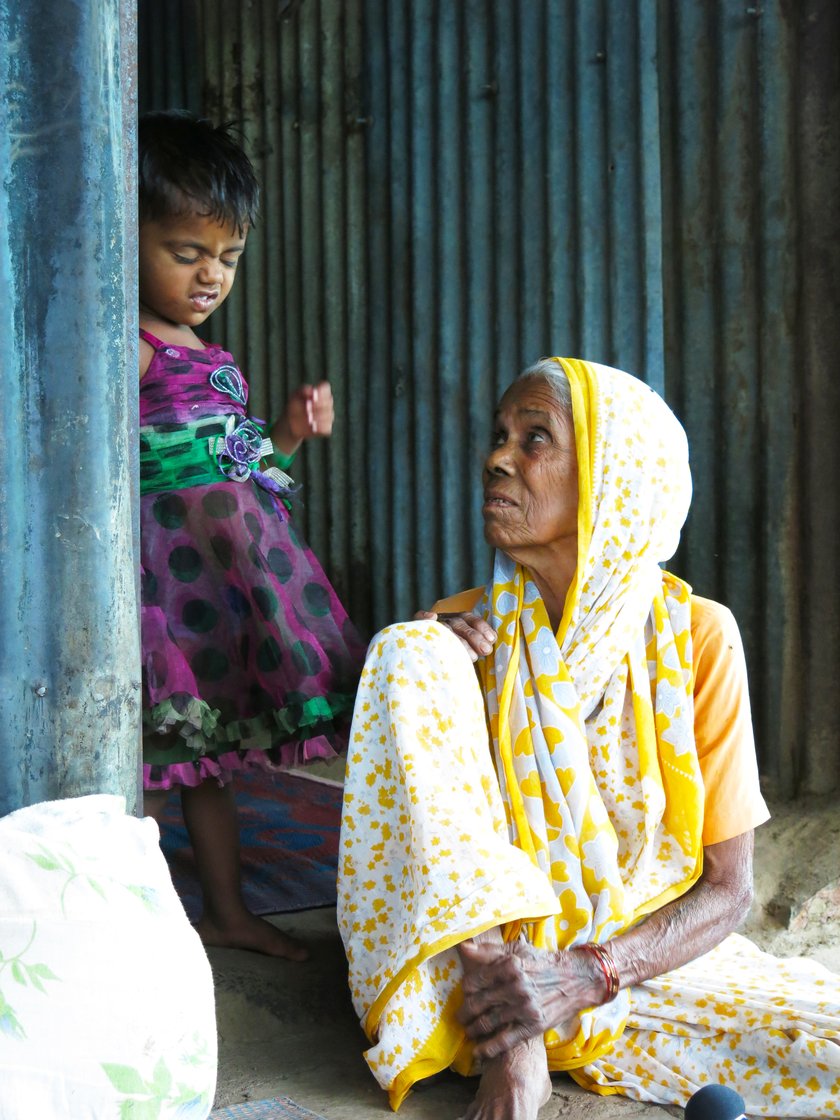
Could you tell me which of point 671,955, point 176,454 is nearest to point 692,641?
point 671,955

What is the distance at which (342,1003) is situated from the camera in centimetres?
305

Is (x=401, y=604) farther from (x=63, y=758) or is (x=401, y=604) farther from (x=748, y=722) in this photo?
(x=63, y=758)

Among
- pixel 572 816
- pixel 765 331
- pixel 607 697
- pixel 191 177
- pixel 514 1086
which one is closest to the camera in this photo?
pixel 514 1086

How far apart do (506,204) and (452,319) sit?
47 centimetres

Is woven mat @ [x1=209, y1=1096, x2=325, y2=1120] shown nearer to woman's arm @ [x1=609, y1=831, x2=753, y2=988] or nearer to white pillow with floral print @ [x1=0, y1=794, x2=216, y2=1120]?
white pillow with floral print @ [x1=0, y1=794, x2=216, y2=1120]

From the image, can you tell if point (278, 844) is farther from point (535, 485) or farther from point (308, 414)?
point (535, 485)

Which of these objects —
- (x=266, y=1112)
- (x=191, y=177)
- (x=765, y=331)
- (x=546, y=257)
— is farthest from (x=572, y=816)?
(x=546, y=257)

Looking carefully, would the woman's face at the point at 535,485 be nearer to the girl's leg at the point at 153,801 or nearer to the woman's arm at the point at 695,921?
the woman's arm at the point at 695,921

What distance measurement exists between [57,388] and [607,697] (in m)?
1.33

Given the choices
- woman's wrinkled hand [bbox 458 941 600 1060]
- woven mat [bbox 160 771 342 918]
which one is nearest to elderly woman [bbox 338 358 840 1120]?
woman's wrinkled hand [bbox 458 941 600 1060]

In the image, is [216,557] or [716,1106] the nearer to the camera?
[716,1106]

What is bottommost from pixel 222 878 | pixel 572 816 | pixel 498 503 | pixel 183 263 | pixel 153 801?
pixel 222 878

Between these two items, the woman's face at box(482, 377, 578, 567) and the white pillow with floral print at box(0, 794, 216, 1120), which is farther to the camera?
the woman's face at box(482, 377, 578, 567)

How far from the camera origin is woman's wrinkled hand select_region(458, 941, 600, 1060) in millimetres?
2350
